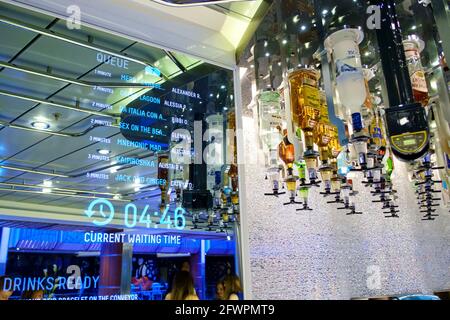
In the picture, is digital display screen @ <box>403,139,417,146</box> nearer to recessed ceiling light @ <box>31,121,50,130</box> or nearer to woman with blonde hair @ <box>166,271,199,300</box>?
woman with blonde hair @ <box>166,271,199,300</box>

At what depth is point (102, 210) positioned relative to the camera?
1.27 meters

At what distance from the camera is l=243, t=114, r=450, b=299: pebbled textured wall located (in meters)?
1.64

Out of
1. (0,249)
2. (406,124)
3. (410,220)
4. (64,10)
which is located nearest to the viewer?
(0,249)

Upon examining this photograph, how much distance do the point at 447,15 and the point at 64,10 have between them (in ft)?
4.39

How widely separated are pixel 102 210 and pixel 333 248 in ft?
3.98

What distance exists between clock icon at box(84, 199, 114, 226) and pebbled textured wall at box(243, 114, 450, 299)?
0.59 meters

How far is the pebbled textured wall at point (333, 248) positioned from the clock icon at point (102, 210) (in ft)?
1.94

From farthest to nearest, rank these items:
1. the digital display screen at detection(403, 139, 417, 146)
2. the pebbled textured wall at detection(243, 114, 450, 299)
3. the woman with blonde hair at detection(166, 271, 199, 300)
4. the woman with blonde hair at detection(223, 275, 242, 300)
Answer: the pebbled textured wall at detection(243, 114, 450, 299) → the woman with blonde hair at detection(223, 275, 242, 300) → the woman with blonde hair at detection(166, 271, 199, 300) → the digital display screen at detection(403, 139, 417, 146)

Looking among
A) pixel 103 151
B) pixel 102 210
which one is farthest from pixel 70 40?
pixel 102 210

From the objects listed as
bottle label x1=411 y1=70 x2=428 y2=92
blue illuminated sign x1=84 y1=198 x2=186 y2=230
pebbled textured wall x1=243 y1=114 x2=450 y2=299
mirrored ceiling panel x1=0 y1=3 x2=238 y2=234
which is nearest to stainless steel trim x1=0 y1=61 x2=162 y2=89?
mirrored ceiling panel x1=0 y1=3 x2=238 y2=234

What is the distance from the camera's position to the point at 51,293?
1.10m

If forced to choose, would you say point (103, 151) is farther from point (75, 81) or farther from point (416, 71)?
point (416, 71)

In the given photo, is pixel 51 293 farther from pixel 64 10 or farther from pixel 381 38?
pixel 381 38
